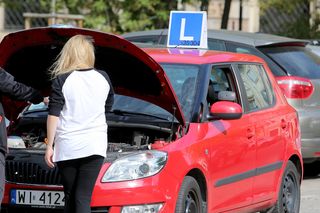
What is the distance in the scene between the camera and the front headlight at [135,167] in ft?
22.3

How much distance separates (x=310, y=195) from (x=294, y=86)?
138 centimetres

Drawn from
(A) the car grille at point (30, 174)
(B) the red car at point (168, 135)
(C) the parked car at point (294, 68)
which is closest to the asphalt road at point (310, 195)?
(C) the parked car at point (294, 68)

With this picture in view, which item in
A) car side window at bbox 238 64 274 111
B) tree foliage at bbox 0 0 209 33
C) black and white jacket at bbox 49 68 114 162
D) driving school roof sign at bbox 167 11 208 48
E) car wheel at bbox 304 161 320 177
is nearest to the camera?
black and white jacket at bbox 49 68 114 162

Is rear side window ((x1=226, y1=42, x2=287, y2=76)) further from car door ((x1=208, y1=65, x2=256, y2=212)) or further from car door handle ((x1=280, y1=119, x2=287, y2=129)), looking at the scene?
car door ((x1=208, y1=65, x2=256, y2=212))

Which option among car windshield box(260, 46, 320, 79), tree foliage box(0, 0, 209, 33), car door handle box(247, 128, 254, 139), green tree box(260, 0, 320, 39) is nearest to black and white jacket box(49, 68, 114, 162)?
car door handle box(247, 128, 254, 139)

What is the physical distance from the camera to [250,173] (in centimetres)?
817

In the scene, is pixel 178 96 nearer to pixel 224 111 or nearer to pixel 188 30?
pixel 224 111

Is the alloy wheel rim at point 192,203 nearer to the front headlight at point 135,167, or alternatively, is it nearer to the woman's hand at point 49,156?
the front headlight at point 135,167

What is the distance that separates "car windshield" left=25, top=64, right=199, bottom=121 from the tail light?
375 centimetres

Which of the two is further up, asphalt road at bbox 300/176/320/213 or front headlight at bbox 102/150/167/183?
front headlight at bbox 102/150/167/183

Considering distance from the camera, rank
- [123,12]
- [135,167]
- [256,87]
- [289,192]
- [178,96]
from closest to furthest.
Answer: [135,167] < [178,96] < [256,87] < [289,192] < [123,12]

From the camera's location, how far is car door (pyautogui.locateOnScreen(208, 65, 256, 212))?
24.9ft

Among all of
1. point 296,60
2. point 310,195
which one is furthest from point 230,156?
point 296,60

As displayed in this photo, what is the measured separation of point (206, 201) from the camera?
7465mm
